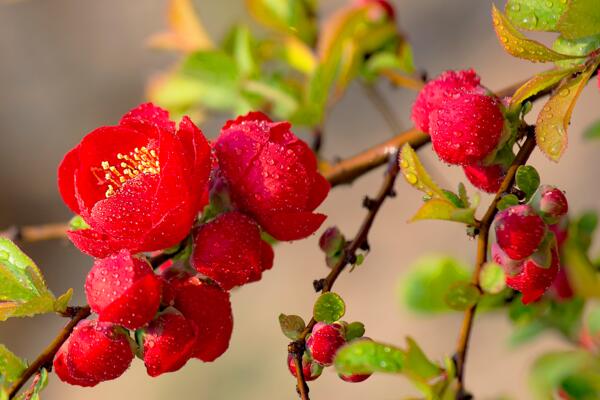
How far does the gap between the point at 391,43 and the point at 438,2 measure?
147cm

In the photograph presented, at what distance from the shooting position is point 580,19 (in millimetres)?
400

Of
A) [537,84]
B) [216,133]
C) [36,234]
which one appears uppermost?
[537,84]

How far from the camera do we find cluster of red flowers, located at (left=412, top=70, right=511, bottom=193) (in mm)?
405

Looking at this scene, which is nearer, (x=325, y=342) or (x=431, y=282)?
(x=325, y=342)

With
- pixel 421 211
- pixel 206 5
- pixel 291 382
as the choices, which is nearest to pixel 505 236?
pixel 421 211

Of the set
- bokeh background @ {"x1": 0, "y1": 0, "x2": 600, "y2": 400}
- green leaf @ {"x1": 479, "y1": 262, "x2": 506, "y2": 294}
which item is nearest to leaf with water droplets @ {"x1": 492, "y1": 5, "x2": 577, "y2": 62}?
green leaf @ {"x1": 479, "y1": 262, "x2": 506, "y2": 294}

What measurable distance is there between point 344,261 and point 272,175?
7cm

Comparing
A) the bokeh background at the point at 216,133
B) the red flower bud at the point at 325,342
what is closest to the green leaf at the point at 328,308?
the red flower bud at the point at 325,342

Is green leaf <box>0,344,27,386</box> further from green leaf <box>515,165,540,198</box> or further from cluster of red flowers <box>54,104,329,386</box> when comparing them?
green leaf <box>515,165,540,198</box>

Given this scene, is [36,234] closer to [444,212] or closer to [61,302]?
[61,302]

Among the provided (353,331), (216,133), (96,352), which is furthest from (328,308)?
(216,133)

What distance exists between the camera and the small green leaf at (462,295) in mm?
404

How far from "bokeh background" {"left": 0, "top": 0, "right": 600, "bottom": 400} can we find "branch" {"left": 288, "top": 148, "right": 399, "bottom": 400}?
3.33ft

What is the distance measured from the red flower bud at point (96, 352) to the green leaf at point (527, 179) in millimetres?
225
